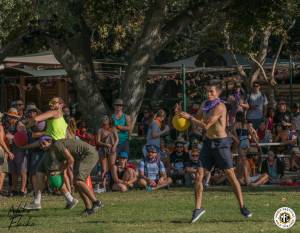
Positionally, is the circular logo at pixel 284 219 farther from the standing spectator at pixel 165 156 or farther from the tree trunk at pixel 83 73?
the tree trunk at pixel 83 73

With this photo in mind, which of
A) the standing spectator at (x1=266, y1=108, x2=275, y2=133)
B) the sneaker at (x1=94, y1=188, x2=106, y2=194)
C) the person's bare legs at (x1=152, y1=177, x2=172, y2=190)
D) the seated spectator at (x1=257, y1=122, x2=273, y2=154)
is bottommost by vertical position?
the sneaker at (x1=94, y1=188, x2=106, y2=194)

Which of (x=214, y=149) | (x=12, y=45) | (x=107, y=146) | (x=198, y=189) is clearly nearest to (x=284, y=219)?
(x=198, y=189)

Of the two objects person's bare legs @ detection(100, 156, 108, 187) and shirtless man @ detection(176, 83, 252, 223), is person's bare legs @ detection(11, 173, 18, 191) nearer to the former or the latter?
person's bare legs @ detection(100, 156, 108, 187)

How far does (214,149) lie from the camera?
510 inches

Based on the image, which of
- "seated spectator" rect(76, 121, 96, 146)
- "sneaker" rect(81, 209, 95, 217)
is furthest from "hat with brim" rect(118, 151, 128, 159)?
"sneaker" rect(81, 209, 95, 217)

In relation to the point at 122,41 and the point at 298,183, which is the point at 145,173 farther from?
the point at 122,41

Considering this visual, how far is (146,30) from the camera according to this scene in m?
22.1

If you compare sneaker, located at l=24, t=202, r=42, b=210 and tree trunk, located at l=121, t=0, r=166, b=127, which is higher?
tree trunk, located at l=121, t=0, r=166, b=127

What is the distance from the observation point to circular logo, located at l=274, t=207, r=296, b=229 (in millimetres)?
11883

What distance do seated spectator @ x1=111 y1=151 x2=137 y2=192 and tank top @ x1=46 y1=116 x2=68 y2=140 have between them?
450 centimetres

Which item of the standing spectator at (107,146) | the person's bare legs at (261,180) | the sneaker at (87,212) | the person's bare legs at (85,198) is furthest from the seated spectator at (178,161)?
the sneaker at (87,212)

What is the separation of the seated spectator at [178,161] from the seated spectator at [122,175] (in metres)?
1.10

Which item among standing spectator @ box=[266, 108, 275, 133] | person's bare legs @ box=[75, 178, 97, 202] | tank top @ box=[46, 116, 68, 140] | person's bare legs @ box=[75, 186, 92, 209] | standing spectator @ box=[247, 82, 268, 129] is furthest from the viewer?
standing spectator @ box=[247, 82, 268, 129]

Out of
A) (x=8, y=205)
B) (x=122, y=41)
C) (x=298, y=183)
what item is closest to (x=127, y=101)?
(x=298, y=183)
